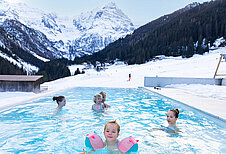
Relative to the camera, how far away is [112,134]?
296 cm

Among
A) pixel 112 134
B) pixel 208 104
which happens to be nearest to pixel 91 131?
pixel 112 134

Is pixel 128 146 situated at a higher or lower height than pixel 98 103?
lower

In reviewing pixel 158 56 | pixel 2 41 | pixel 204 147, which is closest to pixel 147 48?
pixel 158 56

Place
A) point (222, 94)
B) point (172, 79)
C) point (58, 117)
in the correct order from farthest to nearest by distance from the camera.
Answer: point (172, 79) < point (222, 94) < point (58, 117)

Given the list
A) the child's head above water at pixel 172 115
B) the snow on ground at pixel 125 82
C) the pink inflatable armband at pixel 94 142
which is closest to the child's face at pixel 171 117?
the child's head above water at pixel 172 115

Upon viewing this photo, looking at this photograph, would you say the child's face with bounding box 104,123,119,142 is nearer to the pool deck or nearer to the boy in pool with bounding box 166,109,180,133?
the boy in pool with bounding box 166,109,180,133

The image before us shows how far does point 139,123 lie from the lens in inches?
217

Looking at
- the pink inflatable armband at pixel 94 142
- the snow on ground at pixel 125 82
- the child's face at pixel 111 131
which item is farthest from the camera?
the snow on ground at pixel 125 82

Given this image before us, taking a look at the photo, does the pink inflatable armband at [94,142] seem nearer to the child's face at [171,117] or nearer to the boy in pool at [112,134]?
the boy in pool at [112,134]

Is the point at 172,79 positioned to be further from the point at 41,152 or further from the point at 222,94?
the point at 41,152

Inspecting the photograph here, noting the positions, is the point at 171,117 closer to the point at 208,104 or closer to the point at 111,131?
the point at 111,131

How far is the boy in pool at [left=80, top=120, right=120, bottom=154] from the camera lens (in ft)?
9.53

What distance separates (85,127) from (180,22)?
Answer: 8874 centimetres

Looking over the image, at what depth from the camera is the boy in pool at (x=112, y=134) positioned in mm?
2906
